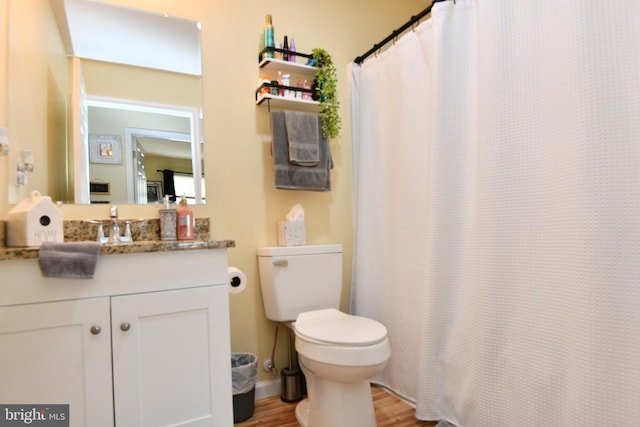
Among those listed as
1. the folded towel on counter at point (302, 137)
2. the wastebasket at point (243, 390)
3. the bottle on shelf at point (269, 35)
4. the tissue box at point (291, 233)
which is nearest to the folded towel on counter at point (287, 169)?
the folded towel on counter at point (302, 137)

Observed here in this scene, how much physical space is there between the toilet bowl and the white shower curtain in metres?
0.31

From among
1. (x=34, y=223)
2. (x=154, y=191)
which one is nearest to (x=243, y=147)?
(x=154, y=191)

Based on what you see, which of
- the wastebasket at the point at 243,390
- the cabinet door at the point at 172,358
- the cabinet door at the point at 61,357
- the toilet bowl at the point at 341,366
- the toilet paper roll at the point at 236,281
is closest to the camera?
the cabinet door at the point at 61,357

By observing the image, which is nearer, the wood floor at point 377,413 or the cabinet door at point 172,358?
the cabinet door at point 172,358

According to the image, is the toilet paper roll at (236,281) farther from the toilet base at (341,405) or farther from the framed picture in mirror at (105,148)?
the framed picture in mirror at (105,148)

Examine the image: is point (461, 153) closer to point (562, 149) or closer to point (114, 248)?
point (562, 149)

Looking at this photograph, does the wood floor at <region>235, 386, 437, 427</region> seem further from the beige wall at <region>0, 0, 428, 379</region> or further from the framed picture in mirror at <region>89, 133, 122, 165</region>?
the framed picture in mirror at <region>89, 133, 122, 165</region>

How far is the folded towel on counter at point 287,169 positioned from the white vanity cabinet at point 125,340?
70 centimetres

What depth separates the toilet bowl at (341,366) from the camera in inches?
55.2

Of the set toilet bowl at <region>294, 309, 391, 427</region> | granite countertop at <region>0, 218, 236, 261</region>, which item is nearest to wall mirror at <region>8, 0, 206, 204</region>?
granite countertop at <region>0, 218, 236, 261</region>

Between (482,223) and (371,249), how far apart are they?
0.78 m

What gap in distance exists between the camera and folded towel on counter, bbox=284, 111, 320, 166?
1943 millimetres

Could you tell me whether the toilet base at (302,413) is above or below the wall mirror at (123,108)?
below

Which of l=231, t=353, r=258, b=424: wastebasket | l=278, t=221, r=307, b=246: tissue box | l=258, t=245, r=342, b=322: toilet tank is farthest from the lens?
l=278, t=221, r=307, b=246: tissue box
